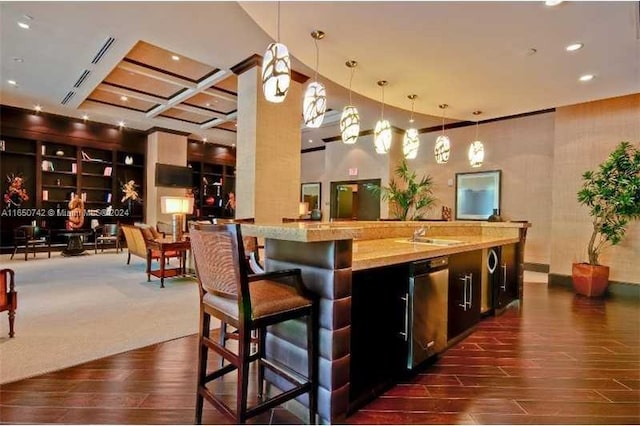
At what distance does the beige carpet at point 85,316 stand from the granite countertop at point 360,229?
6.19ft

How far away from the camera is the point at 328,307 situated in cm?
175

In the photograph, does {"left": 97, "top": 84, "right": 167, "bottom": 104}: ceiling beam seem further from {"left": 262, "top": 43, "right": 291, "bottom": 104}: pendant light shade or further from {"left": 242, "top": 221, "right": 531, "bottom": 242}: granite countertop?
{"left": 242, "top": 221, "right": 531, "bottom": 242}: granite countertop

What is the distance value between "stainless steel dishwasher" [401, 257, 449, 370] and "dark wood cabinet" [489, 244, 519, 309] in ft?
4.71

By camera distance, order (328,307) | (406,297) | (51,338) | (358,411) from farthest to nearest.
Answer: (51,338), (406,297), (358,411), (328,307)

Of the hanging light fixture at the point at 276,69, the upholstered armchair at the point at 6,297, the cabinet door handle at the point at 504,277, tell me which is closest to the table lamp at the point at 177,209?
the upholstered armchair at the point at 6,297

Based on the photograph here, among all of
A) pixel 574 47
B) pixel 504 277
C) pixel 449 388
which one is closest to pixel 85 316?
pixel 449 388

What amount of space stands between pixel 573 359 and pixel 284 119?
4341mm

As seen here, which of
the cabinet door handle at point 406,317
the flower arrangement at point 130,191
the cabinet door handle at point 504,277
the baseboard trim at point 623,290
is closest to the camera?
the cabinet door handle at point 406,317

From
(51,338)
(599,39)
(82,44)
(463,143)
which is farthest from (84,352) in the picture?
(463,143)

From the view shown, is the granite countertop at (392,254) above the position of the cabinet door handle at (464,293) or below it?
above

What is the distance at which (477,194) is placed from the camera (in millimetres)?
7492

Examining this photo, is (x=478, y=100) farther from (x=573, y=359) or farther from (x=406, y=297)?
(x=406, y=297)

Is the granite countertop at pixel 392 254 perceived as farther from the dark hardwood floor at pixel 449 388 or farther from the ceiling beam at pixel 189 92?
the ceiling beam at pixel 189 92

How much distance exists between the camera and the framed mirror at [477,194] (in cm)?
718
